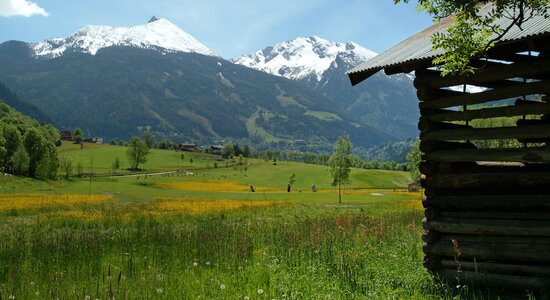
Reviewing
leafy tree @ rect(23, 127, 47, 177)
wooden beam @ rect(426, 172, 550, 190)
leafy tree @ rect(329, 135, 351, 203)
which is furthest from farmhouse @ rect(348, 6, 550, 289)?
leafy tree @ rect(23, 127, 47, 177)

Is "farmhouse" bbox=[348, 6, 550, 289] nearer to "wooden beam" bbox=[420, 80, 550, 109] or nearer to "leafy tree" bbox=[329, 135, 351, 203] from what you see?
"wooden beam" bbox=[420, 80, 550, 109]

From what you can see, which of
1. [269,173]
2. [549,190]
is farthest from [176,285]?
[269,173]

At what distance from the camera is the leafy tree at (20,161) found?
9736cm

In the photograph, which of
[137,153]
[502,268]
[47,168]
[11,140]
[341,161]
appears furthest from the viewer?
[137,153]

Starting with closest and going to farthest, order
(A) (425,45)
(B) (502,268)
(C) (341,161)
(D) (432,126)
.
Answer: (B) (502,268) < (D) (432,126) < (A) (425,45) < (C) (341,161)

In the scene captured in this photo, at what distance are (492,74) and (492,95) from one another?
50cm

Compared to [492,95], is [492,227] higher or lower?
lower

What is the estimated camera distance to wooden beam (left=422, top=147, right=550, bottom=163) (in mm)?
10438

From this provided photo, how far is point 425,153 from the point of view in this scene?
12.4 metres

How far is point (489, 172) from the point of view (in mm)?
11734

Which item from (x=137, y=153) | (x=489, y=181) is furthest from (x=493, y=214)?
(x=137, y=153)

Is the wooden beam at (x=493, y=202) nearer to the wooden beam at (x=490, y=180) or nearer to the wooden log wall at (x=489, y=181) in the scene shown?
the wooden log wall at (x=489, y=181)

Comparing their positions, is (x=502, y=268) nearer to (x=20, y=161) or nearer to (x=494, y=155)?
(x=494, y=155)

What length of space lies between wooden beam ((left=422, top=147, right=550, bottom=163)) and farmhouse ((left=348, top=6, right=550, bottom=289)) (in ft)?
0.07
